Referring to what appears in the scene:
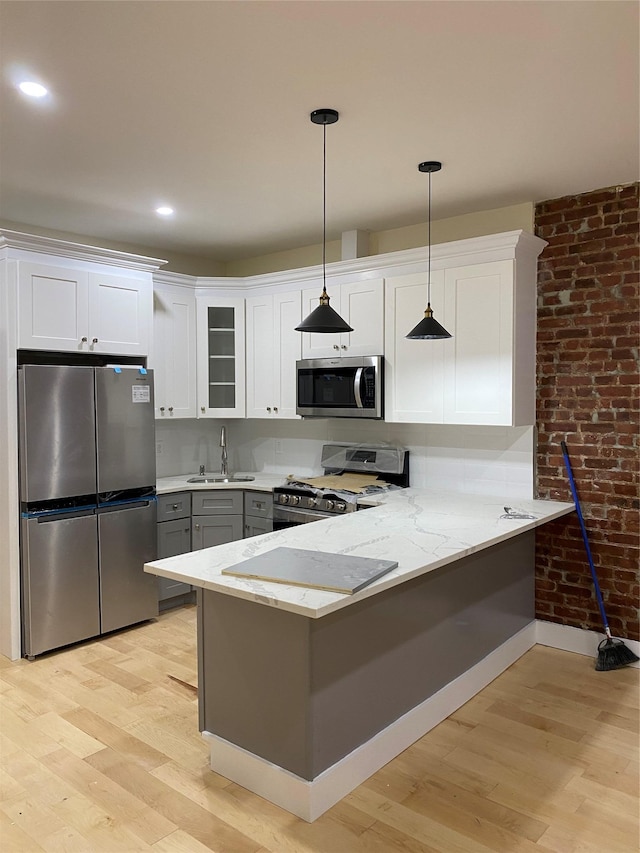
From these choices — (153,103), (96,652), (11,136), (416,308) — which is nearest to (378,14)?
(153,103)

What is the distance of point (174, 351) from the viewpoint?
15.7 feet

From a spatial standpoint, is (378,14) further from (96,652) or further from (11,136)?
(96,652)

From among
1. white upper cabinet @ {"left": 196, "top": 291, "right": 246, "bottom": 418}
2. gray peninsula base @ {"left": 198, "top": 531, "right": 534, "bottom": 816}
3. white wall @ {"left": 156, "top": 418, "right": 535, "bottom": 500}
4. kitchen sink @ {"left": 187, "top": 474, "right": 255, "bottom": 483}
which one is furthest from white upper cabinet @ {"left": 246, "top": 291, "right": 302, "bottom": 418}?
gray peninsula base @ {"left": 198, "top": 531, "right": 534, "bottom": 816}

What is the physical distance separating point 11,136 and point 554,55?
2276 millimetres

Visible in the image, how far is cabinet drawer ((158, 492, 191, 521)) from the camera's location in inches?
175

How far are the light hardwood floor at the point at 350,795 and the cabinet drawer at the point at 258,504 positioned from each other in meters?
1.29

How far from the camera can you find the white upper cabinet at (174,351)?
469 centimetres

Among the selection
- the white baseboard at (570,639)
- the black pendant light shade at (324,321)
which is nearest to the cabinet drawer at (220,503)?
the black pendant light shade at (324,321)

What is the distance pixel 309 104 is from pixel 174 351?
2590 mm

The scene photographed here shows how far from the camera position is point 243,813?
232 cm

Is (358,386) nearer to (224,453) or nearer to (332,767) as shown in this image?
(224,453)

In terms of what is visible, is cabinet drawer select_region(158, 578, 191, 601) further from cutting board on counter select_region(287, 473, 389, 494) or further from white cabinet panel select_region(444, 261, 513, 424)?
white cabinet panel select_region(444, 261, 513, 424)

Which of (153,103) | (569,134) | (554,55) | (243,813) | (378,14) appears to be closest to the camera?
(378,14)

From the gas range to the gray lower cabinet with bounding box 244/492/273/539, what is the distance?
Answer: 6 centimetres
